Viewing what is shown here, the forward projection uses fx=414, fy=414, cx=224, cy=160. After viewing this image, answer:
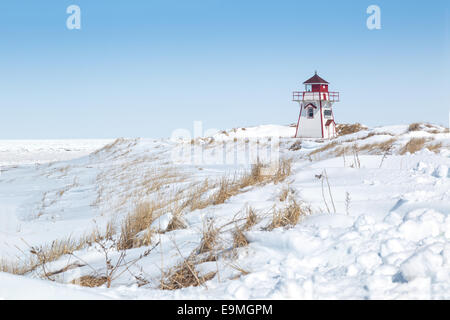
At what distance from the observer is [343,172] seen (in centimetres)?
529

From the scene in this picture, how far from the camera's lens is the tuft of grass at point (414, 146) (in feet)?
28.7

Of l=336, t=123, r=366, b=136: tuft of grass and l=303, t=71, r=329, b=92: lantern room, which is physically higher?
l=303, t=71, r=329, b=92: lantern room

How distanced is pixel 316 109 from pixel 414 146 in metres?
21.8

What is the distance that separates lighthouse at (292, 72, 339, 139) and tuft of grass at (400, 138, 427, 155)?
2028 cm

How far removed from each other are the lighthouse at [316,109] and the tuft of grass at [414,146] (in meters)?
20.3

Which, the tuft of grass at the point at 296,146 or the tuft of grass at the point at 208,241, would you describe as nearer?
the tuft of grass at the point at 208,241

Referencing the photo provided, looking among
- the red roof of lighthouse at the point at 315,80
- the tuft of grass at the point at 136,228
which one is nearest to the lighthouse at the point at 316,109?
the red roof of lighthouse at the point at 315,80

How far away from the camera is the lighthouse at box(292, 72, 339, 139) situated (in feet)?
99.3

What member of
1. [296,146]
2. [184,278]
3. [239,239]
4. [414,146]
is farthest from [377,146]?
[184,278]

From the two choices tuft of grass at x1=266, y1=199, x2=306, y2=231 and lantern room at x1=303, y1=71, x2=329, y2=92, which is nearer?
tuft of grass at x1=266, y1=199, x2=306, y2=231

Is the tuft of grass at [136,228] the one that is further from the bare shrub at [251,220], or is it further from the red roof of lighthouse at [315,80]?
the red roof of lighthouse at [315,80]

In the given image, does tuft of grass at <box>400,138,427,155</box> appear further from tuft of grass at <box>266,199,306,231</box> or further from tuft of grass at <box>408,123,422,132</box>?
tuft of grass at <box>266,199,306,231</box>

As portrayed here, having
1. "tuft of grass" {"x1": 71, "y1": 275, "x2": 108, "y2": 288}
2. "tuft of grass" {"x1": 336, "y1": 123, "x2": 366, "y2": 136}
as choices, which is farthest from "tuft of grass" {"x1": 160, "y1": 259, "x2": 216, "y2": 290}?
"tuft of grass" {"x1": 336, "y1": 123, "x2": 366, "y2": 136}
